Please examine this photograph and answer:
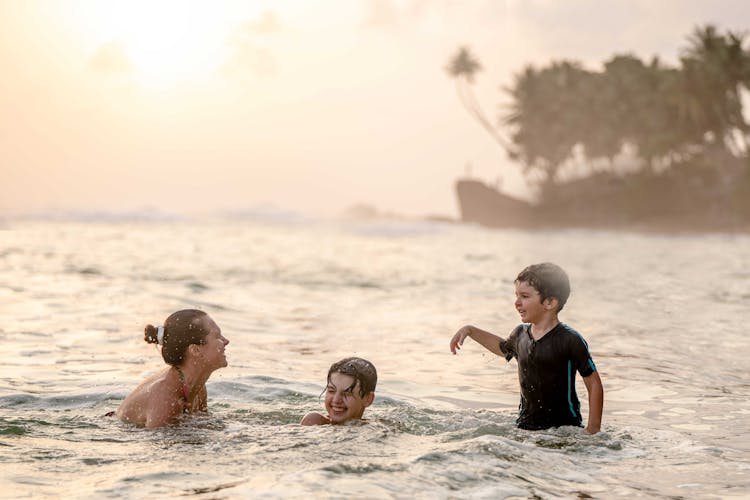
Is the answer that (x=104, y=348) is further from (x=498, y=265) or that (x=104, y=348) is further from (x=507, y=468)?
(x=498, y=265)

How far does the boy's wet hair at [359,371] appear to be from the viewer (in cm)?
800

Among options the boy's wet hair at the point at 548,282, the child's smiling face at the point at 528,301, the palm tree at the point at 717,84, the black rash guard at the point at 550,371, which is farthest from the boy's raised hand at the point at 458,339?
the palm tree at the point at 717,84

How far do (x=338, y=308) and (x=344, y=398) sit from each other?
493 inches

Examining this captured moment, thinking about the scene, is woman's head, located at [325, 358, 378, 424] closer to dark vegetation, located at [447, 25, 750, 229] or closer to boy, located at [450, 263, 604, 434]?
boy, located at [450, 263, 604, 434]

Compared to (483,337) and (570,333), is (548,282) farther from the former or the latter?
(483,337)

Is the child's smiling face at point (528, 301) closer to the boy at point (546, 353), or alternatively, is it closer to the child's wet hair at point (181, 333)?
the boy at point (546, 353)

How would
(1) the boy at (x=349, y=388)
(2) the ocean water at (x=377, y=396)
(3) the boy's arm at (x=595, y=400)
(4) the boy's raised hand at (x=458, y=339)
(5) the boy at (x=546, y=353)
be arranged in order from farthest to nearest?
(1) the boy at (x=349, y=388) → (4) the boy's raised hand at (x=458, y=339) → (5) the boy at (x=546, y=353) → (3) the boy's arm at (x=595, y=400) → (2) the ocean water at (x=377, y=396)

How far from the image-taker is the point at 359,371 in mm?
8008

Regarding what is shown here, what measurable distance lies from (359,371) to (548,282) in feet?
5.62

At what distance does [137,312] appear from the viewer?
1875 centimetres

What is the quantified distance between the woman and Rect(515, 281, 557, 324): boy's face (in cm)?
245

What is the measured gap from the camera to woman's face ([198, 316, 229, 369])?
7.97 metres

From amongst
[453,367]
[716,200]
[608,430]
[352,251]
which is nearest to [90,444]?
[608,430]

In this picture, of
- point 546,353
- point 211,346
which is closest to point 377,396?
point 211,346
